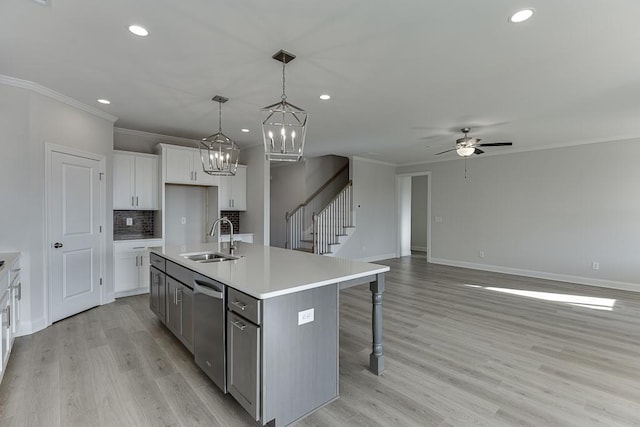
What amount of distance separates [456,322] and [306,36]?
11.7 ft

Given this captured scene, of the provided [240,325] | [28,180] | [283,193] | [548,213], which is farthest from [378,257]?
[28,180]

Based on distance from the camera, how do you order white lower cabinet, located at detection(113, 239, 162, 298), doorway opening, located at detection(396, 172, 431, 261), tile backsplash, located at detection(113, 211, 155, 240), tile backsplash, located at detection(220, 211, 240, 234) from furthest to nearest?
doorway opening, located at detection(396, 172, 431, 261) < tile backsplash, located at detection(220, 211, 240, 234) < tile backsplash, located at detection(113, 211, 155, 240) < white lower cabinet, located at detection(113, 239, 162, 298)

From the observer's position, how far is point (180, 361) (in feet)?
9.08

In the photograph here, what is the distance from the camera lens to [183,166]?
5.23m

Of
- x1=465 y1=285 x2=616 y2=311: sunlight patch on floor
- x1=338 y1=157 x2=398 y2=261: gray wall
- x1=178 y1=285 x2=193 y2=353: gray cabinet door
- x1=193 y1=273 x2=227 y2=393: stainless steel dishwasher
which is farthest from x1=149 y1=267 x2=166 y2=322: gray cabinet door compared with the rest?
x1=465 y1=285 x2=616 y2=311: sunlight patch on floor

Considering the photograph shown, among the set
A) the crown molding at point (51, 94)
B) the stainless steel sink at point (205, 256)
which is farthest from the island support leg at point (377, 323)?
the crown molding at point (51, 94)

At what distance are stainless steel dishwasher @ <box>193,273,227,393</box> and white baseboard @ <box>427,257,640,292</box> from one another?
6616 millimetres

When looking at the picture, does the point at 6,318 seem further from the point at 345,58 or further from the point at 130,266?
the point at 345,58

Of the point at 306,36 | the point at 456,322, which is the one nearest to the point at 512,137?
the point at 456,322

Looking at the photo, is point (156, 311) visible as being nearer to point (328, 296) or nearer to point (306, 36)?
point (328, 296)

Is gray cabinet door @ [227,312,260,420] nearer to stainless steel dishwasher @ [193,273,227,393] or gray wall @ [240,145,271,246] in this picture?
stainless steel dishwasher @ [193,273,227,393]

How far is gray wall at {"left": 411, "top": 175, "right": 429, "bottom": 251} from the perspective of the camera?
1023 cm

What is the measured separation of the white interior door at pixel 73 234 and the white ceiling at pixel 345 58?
3.02ft

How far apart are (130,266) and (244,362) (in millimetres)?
3709
